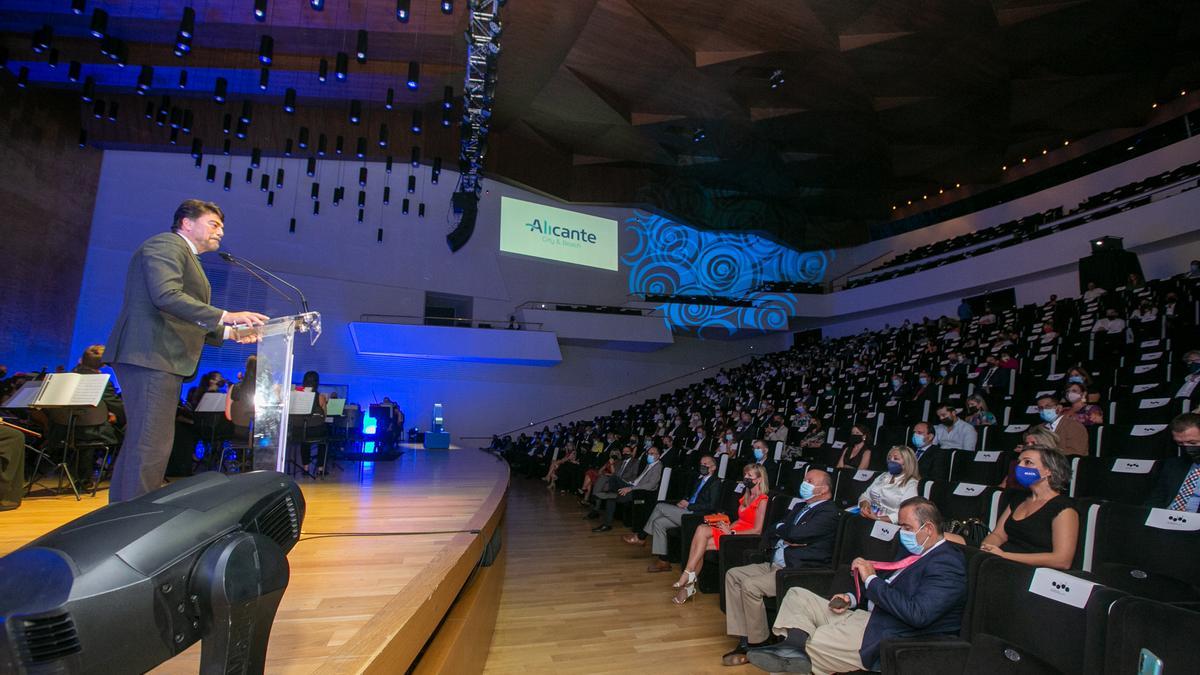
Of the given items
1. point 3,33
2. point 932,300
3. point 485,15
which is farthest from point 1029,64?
point 3,33

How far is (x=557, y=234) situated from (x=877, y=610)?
43.4 ft

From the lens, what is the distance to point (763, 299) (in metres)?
15.9

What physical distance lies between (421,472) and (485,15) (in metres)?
5.21

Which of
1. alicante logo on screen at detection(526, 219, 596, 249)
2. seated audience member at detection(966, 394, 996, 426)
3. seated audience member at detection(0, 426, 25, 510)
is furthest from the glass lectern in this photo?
alicante logo on screen at detection(526, 219, 596, 249)

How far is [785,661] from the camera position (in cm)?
268

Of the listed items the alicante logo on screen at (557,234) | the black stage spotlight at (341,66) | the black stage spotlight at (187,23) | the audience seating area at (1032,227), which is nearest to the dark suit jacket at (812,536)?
the black stage spotlight at (341,66)

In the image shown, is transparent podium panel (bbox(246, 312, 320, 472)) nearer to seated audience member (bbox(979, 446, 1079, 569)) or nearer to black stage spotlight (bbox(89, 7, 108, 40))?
seated audience member (bbox(979, 446, 1079, 569))

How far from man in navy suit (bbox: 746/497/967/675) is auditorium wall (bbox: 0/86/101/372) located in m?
10.5

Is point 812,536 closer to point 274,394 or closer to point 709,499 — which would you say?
point 709,499

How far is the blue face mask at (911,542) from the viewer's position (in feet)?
8.16

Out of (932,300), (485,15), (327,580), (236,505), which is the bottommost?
(327,580)

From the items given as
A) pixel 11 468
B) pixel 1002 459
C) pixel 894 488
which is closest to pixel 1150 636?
pixel 894 488

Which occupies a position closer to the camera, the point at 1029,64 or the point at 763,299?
the point at 1029,64

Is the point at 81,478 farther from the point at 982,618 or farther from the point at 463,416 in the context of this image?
the point at 463,416
